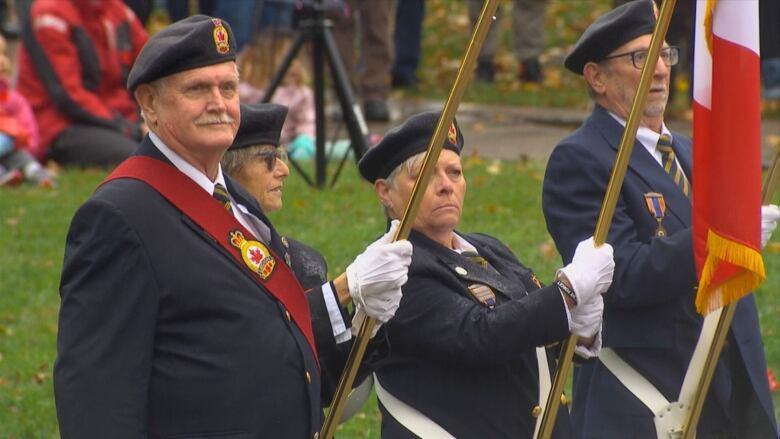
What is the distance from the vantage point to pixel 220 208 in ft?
13.1

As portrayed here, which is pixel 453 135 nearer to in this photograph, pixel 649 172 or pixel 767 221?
pixel 649 172

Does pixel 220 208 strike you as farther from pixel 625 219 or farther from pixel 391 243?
pixel 625 219

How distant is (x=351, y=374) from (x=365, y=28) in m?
9.51

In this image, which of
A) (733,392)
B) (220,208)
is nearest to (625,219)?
(733,392)

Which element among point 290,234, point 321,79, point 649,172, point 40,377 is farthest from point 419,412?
point 321,79

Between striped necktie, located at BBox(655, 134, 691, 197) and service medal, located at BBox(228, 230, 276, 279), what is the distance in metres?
1.68

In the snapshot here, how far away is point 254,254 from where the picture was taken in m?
3.99

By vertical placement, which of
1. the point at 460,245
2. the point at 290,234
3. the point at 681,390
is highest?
the point at 460,245

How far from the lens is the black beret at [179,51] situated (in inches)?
154

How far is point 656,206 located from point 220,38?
5.55 feet

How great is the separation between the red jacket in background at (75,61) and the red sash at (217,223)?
756 cm

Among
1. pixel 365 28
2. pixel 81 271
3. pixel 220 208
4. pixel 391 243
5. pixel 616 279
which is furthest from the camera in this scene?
pixel 365 28

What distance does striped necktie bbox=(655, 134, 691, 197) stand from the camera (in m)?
5.24

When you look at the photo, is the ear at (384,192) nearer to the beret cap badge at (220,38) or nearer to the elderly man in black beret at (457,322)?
the elderly man in black beret at (457,322)
